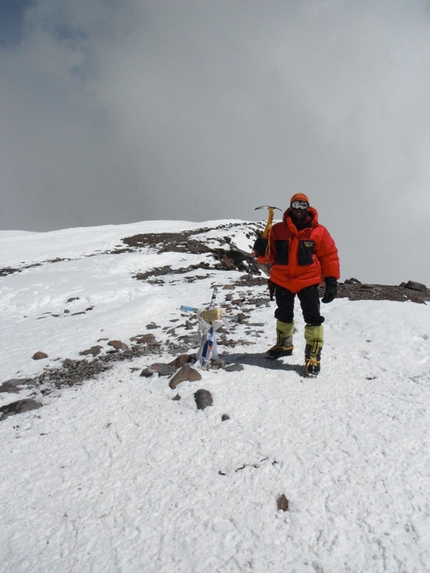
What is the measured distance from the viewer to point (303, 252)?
15.6 ft

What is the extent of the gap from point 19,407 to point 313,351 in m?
3.93

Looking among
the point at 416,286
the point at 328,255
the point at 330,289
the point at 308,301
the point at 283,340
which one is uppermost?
the point at 328,255

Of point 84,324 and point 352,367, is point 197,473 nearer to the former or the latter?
point 352,367

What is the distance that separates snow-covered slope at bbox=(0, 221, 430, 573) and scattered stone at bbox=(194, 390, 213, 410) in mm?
70

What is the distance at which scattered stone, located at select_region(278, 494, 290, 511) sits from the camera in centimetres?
275

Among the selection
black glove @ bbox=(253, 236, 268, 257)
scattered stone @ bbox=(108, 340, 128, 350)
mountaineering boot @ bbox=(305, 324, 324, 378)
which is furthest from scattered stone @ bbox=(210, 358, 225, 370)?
scattered stone @ bbox=(108, 340, 128, 350)

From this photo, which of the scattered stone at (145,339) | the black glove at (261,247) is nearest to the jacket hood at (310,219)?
the black glove at (261,247)

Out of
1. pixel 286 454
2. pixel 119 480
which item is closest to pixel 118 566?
pixel 119 480

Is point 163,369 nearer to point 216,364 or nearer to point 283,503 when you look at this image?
point 216,364

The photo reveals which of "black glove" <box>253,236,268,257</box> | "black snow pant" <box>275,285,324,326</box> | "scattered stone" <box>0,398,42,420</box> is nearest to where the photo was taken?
"scattered stone" <box>0,398,42,420</box>

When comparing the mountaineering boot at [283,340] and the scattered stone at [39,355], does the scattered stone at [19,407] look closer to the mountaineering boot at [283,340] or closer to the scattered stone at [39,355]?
the scattered stone at [39,355]

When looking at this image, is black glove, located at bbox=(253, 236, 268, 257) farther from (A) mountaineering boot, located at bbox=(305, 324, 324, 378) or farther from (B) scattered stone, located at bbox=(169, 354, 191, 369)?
(B) scattered stone, located at bbox=(169, 354, 191, 369)

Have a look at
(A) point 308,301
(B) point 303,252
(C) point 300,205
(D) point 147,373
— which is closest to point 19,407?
(D) point 147,373

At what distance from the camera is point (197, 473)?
3.20 m
